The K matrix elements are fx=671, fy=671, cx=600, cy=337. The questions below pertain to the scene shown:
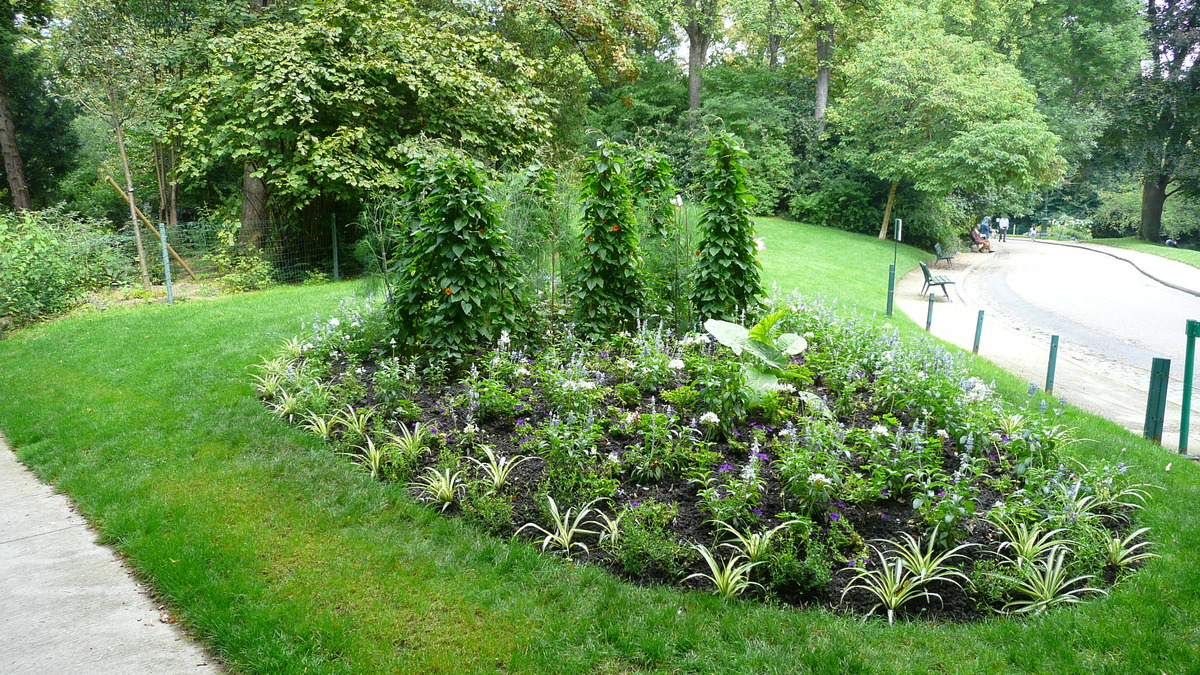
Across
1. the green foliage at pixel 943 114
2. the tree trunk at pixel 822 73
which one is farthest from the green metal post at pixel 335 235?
the tree trunk at pixel 822 73

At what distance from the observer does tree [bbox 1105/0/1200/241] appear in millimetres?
27094

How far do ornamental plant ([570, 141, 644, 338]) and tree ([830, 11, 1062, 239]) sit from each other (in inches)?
661

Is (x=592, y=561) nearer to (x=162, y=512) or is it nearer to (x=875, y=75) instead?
(x=162, y=512)

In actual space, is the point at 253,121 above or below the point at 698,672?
above

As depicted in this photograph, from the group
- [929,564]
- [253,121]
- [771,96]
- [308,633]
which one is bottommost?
[308,633]

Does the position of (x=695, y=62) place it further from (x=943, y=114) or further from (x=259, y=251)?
(x=259, y=251)

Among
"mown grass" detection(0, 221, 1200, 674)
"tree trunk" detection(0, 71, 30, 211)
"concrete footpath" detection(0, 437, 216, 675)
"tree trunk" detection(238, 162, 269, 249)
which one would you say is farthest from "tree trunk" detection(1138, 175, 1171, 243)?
"tree trunk" detection(0, 71, 30, 211)

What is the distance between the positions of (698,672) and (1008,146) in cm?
2105

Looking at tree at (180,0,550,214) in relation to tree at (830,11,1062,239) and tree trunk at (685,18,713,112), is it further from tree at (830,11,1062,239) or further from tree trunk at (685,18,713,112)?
tree at (830,11,1062,239)

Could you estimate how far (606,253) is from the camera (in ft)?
19.7

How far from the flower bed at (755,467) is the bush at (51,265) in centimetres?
580

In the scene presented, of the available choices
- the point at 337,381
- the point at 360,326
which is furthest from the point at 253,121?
the point at 337,381

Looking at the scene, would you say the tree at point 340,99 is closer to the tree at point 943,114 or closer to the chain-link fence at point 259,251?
the chain-link fence at point 259,251

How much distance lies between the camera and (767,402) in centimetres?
452
